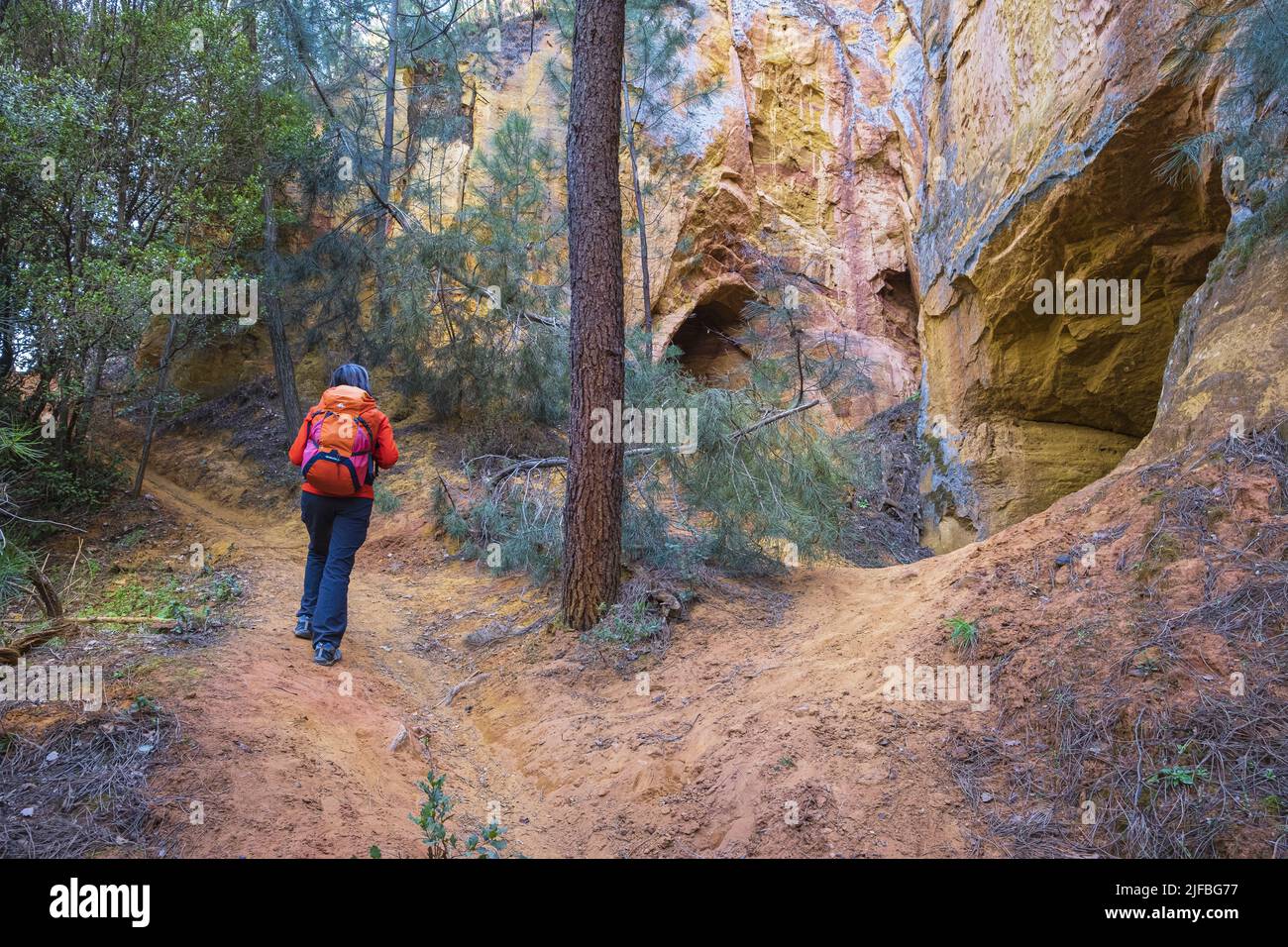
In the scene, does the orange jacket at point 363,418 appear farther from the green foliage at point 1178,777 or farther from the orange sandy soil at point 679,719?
the green foliage at point 1178,777

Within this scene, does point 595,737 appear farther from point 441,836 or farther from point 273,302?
point 273,302

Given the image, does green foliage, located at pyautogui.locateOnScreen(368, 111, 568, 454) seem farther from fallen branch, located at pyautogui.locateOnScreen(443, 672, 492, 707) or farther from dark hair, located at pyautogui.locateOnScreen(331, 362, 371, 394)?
fallen branch, located at pyautogui.locateOnScreen(443, 672, 492, 707)

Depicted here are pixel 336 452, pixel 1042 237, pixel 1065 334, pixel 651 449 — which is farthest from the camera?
pixel 1065 334

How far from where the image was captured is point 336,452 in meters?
4.91

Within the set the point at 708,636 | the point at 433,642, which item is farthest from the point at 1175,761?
the point at 433,642

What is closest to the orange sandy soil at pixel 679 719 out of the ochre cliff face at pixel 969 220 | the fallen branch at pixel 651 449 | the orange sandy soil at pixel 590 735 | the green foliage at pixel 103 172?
the orange sandy soil at pixel 590 735

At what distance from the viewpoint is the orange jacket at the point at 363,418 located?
5004 mm

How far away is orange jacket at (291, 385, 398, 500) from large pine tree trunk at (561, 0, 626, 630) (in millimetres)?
1406

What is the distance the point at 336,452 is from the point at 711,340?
46.0 ft

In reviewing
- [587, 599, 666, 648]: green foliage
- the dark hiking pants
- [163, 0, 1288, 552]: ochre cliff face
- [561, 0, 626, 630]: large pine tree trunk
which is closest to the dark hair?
the dark hiking pants

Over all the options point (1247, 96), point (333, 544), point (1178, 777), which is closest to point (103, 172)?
point (333, 544)

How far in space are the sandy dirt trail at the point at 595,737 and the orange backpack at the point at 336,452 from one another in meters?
1.10
